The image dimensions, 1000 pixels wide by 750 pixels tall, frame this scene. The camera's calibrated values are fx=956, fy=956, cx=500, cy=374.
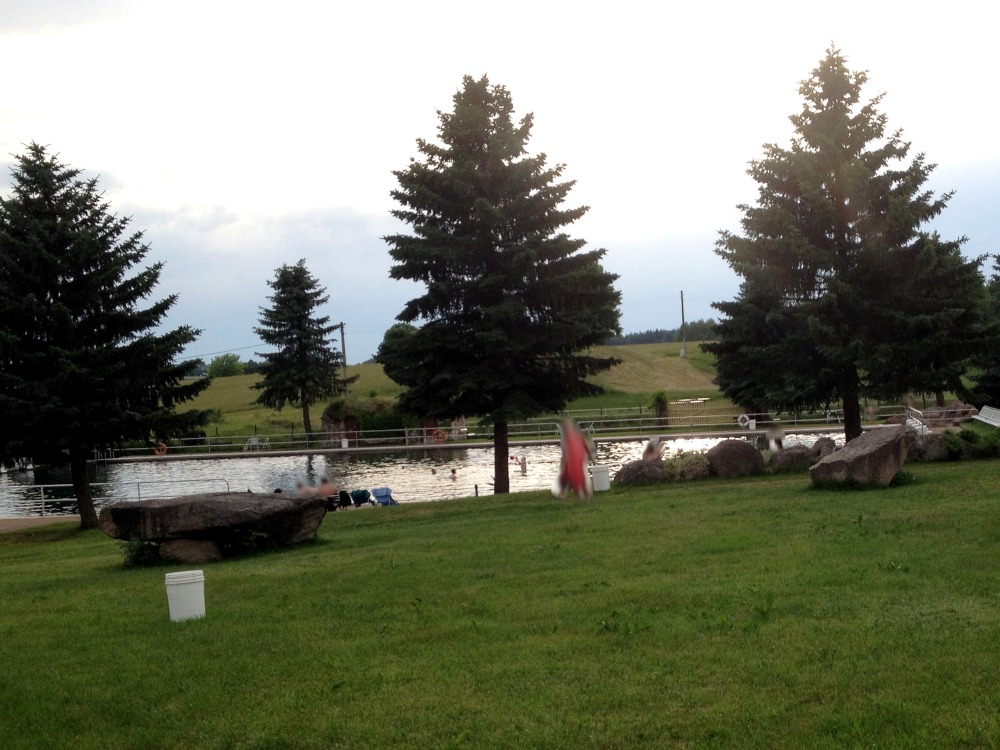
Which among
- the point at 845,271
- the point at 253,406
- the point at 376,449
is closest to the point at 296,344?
the point at 376,449

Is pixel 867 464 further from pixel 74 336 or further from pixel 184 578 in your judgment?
pixel 74 336

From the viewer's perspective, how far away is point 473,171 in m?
24.8

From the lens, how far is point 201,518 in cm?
1627

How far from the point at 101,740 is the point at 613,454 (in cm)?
3072

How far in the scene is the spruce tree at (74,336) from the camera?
25016 millimetres

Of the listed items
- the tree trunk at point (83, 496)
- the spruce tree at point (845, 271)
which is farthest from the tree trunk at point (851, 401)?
the tree trunk at point (83, 496)

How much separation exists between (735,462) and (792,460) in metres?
1.48

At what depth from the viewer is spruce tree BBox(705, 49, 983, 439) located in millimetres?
23328

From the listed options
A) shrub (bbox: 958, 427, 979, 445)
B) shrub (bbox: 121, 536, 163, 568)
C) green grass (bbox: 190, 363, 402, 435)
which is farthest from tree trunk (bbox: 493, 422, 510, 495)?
green grass (bbox: 190, 363, 402, 435)

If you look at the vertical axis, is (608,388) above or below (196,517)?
above

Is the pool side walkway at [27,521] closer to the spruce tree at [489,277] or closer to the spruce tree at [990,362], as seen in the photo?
the spruce tree at [489,277]

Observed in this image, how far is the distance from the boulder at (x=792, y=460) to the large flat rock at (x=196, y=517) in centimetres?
1277

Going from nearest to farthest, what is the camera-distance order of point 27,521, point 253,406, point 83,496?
point 83,496
point 27,521
point 253,406

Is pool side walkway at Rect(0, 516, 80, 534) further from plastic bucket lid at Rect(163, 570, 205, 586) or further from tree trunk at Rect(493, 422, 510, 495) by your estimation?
plastic bucket lid at Rect(163, 570, 205, 586)
